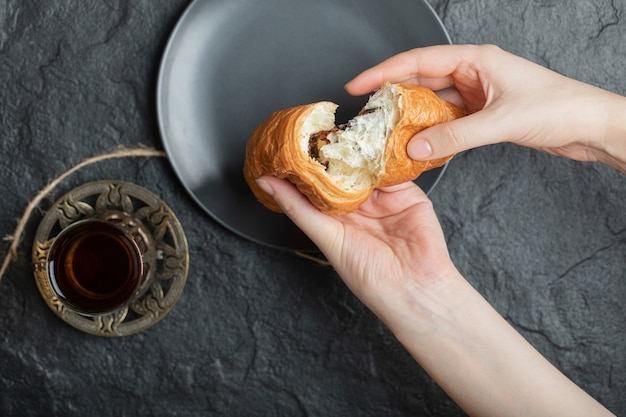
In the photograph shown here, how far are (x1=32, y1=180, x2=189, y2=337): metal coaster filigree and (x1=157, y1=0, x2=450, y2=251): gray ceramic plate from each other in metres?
0.15

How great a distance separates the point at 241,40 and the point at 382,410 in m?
1.21

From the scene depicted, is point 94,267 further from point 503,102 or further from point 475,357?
point 503,102

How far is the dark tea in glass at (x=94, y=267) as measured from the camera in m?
1.59

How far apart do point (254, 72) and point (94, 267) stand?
0.70m

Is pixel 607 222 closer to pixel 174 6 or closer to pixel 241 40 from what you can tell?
pixel 241 40

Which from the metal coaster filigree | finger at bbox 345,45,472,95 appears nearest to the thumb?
finger at bbox 345,45,472,95

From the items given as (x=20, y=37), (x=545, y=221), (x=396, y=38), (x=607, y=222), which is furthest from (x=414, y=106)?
(x=20, y=37)

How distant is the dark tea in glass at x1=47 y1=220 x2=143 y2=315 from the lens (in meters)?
1.59

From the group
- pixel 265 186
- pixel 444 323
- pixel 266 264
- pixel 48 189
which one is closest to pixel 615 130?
pixel 444 323

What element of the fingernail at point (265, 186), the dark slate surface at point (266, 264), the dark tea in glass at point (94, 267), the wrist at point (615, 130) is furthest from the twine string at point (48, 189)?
the wrist at point (615, 130)

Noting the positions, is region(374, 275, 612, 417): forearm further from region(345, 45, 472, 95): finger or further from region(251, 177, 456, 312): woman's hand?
region(345, 45, 472, 95): finger

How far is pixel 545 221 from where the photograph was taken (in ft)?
6.41

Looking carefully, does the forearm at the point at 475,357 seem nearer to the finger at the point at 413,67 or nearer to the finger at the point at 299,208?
the finger at the point at 299,208

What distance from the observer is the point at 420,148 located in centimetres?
139
